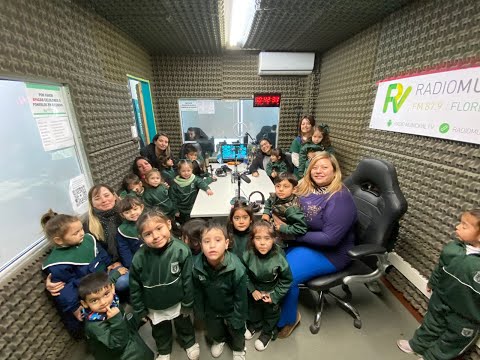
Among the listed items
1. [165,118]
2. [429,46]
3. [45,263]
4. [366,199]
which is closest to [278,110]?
[165,118]

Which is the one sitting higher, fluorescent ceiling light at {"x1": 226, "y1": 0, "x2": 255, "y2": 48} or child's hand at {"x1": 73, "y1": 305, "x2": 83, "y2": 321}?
fluorescent ceiling light at {"x1": 226, "y1": 0, "x2": 255, "y2": 48}

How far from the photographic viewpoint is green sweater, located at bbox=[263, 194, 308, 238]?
67.8 inches

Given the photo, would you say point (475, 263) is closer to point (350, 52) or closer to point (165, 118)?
point (350, 52)

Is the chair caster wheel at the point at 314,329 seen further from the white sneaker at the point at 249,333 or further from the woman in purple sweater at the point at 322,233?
the white sneaker at the point at 249,333

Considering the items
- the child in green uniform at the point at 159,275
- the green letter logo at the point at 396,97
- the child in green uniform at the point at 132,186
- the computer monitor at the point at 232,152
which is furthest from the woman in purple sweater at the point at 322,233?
the computer monitor at the point at 232,152

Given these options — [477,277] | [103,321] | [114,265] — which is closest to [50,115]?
[114,265]

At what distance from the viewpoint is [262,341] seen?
65.1 inches

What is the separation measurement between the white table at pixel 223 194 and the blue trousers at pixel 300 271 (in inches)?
23.6

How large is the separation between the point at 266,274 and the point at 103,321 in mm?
1020

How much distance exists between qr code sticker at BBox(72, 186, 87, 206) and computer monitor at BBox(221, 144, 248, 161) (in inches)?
87.5

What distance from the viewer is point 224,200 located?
7.80ft

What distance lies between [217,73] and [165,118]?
132cm

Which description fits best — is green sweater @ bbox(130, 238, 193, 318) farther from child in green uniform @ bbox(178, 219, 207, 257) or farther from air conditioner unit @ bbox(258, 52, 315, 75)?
air conditioner unit @ bbox(258, 52, 315, 75)

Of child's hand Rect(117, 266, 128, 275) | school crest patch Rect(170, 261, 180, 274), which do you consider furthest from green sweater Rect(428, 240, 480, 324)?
child's hand Rect(117, 266, 128, 275)
